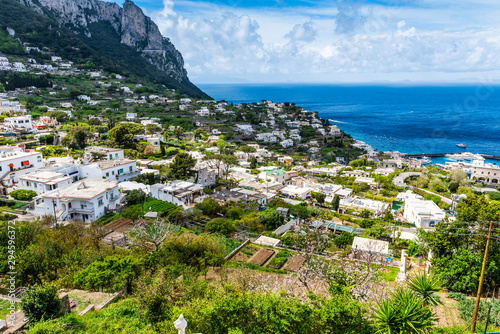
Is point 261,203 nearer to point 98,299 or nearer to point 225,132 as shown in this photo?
point 98,299

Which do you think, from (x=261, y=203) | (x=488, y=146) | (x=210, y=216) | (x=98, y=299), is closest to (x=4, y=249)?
(x=98, y=299)

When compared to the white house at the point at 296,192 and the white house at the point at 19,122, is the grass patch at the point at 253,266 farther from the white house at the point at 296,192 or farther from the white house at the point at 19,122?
the white house at the point at 19,122

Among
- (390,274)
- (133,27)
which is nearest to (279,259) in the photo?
(390,274)

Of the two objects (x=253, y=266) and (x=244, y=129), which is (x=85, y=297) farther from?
(x=244, y=129)

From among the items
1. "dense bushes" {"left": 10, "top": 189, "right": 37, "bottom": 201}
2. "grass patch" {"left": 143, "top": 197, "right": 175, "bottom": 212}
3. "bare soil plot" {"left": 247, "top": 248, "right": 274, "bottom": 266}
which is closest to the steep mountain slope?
"dense bushes" {"left": 10, "top": 189, "right": 37, "bottom": 201}

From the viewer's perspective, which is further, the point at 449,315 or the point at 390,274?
the point at 390,274

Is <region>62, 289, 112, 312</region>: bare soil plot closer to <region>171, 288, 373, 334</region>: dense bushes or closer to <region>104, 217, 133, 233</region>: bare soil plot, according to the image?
<region>171, 288, 373, 334</region>: dense bushes

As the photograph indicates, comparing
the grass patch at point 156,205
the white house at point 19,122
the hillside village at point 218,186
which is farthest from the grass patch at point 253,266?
the white house at point 19,122
